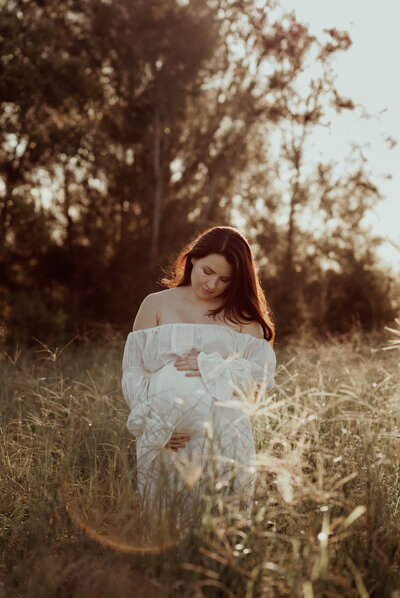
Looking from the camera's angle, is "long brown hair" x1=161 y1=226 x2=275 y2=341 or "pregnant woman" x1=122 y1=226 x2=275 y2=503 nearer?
"pregnant woman" x1=122 y1=226 x2=275 y2=503

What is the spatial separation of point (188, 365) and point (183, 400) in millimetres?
336

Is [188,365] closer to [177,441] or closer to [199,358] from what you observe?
[199,358]

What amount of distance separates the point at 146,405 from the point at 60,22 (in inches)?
484

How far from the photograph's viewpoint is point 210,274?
3.83 m

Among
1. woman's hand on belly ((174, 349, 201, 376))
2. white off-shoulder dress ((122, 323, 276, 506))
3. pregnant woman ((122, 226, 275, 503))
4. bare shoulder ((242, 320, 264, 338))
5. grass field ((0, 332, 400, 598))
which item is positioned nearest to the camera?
grass field ((0, 332, 400, 598))

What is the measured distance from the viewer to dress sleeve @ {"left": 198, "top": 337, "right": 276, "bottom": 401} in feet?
10.5

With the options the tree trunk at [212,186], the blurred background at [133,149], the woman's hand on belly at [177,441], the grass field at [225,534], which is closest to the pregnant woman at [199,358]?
the woman's hand on belly at [177,441]

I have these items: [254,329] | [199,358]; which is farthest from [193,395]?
[254,329]

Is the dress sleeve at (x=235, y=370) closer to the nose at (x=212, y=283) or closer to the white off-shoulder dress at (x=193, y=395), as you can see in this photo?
the white off-shoulder dress at (x=193, y=395)

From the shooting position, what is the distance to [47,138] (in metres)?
12.2

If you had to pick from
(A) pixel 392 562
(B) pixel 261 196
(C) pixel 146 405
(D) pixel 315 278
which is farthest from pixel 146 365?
(B) pixel 261 196

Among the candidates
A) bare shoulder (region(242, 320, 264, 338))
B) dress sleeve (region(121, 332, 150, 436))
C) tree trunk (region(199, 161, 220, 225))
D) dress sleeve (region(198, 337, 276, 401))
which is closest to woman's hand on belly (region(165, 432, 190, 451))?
dress sleeve (region(121, 332, 150, 436))

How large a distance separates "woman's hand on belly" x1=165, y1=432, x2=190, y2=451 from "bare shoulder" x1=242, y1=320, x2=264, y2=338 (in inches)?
36.6

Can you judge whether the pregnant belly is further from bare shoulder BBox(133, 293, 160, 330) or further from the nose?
the nose
